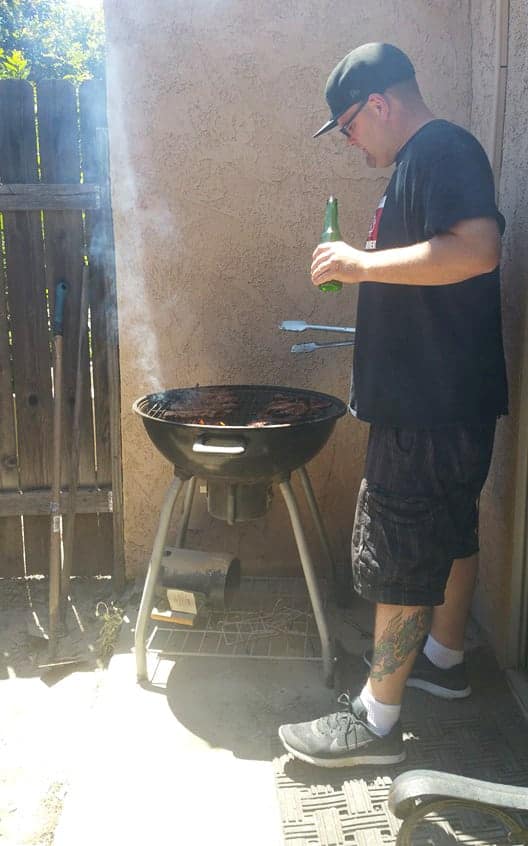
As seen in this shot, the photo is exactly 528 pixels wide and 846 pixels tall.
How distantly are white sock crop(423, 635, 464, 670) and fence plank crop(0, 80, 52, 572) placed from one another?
208cm

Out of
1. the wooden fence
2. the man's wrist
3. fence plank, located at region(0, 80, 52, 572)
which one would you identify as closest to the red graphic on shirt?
the man's wrist

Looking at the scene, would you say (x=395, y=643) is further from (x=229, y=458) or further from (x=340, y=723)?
(x=229, y=458)

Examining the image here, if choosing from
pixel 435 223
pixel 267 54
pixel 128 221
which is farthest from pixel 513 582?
pixel 267 54

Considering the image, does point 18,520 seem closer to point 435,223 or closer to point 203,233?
point 203,233

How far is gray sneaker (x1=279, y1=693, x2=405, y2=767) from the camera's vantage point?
2.23m

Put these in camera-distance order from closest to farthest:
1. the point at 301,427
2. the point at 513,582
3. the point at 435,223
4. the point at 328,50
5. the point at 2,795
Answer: the point at 435,223 < the point at 2,795 < the point at 301,427 < the point at 513,582 < the point at 328,50

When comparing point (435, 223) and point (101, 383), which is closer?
point (435, 223)

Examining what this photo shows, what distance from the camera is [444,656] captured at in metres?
2.66

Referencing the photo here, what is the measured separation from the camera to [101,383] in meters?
3.47

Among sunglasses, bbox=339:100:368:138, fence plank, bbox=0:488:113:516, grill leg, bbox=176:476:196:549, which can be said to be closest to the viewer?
sunglasses, bbox=339:100:368:138

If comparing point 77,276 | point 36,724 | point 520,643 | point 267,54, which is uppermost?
point 267,54

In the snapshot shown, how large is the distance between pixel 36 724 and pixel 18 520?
4.29 ft

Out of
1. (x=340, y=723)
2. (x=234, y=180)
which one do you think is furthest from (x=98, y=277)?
(x=340, y=723)

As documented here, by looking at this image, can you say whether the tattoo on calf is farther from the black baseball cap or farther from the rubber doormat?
the black baseball cap
